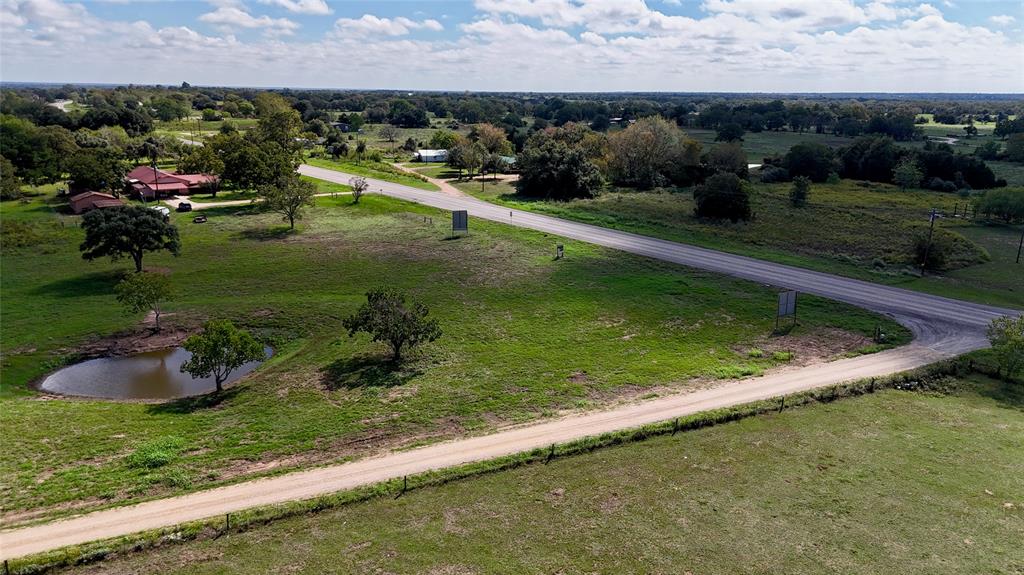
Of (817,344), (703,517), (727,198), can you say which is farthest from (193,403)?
(727,198)

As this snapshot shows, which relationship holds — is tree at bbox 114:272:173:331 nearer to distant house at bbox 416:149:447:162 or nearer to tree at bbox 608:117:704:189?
tree at bbox 608:117:704:189

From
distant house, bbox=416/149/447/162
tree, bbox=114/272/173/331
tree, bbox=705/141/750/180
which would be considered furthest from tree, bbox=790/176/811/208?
tree, bbox=114/272/173/331

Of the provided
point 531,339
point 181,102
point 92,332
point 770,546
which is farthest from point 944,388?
point 181,102

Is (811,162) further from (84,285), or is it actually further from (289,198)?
(84,285)

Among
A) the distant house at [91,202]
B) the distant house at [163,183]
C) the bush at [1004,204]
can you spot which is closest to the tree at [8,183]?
the distant house at [91,202]

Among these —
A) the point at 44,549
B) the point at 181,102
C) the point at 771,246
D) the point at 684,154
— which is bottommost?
the point at 44,549

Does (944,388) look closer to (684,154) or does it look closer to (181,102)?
(684,154)

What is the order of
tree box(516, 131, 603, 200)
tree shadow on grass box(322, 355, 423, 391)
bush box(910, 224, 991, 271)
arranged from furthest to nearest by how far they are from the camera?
1. tree box(516, 131, 603, 200)
2. bush box(910, 224, 991, 271)
3. tree shadow on grass box(322, 355, 423, 391)
